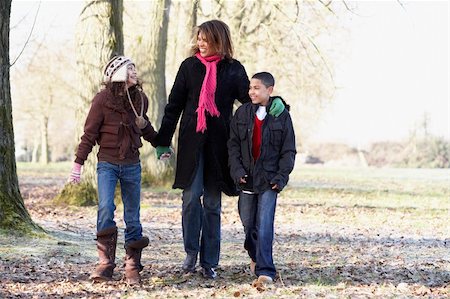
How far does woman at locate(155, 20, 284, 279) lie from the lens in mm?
7641

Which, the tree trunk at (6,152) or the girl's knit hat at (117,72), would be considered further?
the tree trunk at (6,152)

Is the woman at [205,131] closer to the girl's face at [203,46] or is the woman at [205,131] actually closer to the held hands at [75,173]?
the girl's face at [203,46]

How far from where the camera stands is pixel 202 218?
25.9 ft

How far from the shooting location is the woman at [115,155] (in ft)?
24.2

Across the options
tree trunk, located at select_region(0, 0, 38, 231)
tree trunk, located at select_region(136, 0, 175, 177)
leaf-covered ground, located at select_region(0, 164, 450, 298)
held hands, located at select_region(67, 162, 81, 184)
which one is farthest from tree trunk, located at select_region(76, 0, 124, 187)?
held hands, located at select_region(67, 162, 81, 184)

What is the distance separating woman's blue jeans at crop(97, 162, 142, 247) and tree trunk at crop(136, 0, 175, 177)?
596 inches

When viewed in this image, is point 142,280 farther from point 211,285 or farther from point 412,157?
point 412,157

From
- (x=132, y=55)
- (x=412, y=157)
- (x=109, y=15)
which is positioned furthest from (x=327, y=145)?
(x=109, y=15)

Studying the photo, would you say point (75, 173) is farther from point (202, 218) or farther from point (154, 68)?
point (154, 68)

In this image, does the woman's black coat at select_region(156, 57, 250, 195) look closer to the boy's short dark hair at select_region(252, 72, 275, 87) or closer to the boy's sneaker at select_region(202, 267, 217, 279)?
the boy's short dark hair at select_region(252, 72, 275, 87)

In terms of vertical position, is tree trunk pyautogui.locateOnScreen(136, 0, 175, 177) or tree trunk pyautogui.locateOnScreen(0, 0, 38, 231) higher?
tree trunk pyautogui.locateOnScreen(136, 0, 175, 177)

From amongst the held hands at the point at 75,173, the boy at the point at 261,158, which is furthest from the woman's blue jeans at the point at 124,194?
the boy at the point at 261,158

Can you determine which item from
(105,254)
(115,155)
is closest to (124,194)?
(115,155)

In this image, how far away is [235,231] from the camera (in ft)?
42.8
